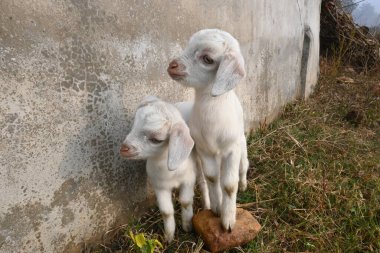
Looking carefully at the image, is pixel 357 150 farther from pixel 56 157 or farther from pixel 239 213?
pixel 56 157

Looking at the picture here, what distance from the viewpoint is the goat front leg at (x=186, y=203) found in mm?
2201

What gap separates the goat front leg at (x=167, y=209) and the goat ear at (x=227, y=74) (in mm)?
733

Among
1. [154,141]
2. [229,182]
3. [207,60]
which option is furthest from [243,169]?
[207,60]

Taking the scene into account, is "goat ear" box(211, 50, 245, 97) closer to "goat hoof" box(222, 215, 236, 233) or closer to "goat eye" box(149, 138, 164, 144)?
"goat eye" box(149, 138, 164, 144)

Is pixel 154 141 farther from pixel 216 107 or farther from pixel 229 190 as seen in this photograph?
pixel 229 190

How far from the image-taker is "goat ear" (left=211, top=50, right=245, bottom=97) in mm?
1735

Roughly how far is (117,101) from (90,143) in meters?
0.28

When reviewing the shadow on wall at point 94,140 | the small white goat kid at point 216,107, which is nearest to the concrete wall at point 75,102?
the shadow on wall at point 94,140

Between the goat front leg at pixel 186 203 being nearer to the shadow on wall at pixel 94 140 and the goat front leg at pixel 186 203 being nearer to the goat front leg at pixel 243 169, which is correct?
the shadow on wall at pixel 94 140

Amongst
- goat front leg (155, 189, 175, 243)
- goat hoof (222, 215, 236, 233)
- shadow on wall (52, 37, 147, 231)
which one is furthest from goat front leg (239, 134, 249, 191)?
shadow on wall (52, 37, 147, 231)

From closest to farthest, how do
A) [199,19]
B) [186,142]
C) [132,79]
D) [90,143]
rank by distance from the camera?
[186,142], [90,143], [132,79], [199,19]

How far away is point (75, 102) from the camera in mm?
1924

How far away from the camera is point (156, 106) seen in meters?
1.96

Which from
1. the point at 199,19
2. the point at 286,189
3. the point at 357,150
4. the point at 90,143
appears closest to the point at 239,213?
the point at 286,189
